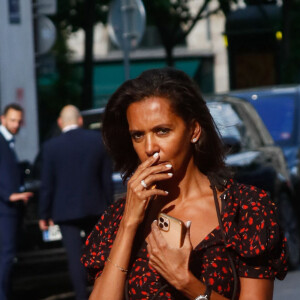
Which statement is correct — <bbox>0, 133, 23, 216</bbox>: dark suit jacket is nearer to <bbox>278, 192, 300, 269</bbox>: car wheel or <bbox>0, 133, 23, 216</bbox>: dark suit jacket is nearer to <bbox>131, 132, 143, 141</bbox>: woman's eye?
<bbox>278, 192, 300, 269</bbox>: car wheel

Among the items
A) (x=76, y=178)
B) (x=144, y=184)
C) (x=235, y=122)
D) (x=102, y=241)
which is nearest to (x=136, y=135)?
(x=144, y=184)

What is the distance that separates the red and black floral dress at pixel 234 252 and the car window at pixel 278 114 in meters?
9.27

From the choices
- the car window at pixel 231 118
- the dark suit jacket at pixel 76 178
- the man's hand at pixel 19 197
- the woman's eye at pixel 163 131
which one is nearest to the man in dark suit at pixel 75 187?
the dark suit jacket at pixel 76 178

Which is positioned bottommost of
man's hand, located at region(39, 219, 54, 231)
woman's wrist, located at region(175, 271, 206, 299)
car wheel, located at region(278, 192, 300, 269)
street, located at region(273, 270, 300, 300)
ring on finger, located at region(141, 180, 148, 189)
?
street, located at region(273, 270, 300, 300)

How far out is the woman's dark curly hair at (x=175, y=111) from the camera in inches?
132

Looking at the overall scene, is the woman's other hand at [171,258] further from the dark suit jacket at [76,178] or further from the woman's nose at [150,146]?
the dark suit jacket at [76,178]

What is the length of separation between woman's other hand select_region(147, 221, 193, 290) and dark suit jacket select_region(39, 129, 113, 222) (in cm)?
576

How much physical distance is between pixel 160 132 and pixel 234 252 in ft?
1.33

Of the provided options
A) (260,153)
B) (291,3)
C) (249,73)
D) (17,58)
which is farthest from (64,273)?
(249,73)

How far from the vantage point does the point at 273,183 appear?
11.1 metres

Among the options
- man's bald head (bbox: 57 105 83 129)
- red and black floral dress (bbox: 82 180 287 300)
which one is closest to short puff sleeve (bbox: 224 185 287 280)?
red and black floral dress (bbox: 82 180 287 300)

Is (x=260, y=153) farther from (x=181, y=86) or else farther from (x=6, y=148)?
(x=181, y=86)

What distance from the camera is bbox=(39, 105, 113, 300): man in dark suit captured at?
350 inches

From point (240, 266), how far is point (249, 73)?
22.9 metres
